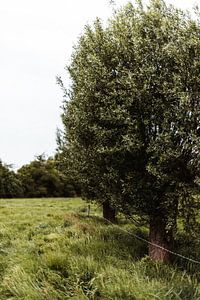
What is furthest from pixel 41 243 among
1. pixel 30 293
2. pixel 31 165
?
pixel 31 165

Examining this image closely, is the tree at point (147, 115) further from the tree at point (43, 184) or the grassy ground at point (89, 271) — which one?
the tree at point (43, 184)

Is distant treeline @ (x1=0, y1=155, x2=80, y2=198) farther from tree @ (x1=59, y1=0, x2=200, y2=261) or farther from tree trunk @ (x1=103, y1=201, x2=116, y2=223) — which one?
tree @ (x1=59, y1=0, x2=200, y2=261)

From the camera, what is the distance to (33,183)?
80.1 meters

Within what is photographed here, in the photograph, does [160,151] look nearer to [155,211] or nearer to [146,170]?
[146,170]

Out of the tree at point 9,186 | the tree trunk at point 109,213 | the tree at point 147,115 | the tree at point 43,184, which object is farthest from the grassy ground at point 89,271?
the tree at point 43,184

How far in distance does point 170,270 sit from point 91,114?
20.3 feet

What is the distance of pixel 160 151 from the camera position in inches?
592

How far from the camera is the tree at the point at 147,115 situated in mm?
15148

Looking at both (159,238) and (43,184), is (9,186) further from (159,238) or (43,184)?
(159,238)

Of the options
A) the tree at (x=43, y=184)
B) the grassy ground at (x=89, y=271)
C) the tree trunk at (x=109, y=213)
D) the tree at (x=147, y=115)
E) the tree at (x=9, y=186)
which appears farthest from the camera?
the tree at (x=43, y=184)

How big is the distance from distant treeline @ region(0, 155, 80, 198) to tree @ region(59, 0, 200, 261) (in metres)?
59.6

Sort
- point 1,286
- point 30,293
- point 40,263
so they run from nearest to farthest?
point 30,293 → point 1,286 → point 40,263

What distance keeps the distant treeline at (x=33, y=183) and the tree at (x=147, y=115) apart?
196 ft

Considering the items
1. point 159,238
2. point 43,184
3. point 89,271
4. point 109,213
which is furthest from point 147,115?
point 43,184
